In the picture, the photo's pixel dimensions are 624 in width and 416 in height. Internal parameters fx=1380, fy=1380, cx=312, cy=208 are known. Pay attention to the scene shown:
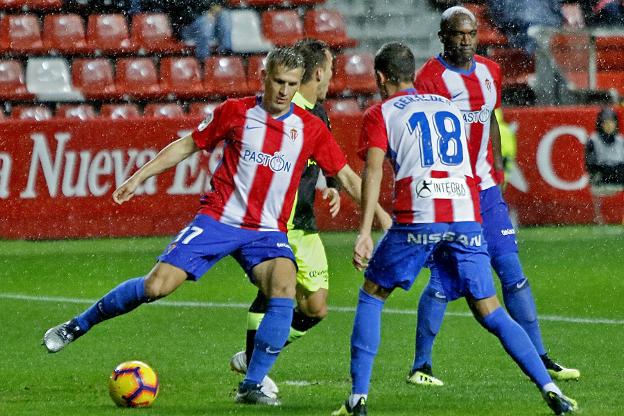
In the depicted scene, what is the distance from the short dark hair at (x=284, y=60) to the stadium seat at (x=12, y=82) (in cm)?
1271

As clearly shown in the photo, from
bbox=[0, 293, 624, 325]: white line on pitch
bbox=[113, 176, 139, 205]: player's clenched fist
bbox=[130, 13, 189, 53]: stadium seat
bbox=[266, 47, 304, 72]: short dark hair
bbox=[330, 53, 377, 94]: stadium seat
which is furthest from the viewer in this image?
bbox=[130, 13, 189, 53]: stadium seat

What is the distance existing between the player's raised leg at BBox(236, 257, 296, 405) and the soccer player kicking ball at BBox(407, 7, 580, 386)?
3.60ft

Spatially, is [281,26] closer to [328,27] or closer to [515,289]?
[328,27]

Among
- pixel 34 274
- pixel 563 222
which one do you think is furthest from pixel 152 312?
pixel 563 222

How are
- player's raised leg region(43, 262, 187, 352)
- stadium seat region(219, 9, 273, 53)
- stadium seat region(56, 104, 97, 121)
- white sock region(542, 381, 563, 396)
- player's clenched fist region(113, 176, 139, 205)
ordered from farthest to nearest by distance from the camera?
stadium seat region(219, 9, 273, 53) < stadium seat region(56, 104, 97, 121) < player's clenched fist region(113, 176, 139, 205) < player's raised leg region(43, 262, 187, 352) < white sock region(542, 381, 563, 396)

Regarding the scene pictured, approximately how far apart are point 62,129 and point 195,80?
4.10 meters

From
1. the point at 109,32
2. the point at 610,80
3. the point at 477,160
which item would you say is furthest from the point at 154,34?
the point at 477,160

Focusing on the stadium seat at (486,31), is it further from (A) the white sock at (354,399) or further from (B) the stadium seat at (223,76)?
(A) the white sock at (354,399)

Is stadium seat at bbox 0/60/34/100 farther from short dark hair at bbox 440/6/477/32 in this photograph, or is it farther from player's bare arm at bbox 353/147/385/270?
player's bare arm at bbox 353/147/385/270

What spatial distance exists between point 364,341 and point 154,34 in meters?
14.5

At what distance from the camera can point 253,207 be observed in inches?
281

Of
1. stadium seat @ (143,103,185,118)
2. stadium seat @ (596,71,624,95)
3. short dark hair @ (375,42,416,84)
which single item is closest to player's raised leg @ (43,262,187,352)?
short dark hair @ (375,42,416,84)

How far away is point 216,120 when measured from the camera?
7.16 meters

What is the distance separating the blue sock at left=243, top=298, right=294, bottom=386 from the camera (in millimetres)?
6898
